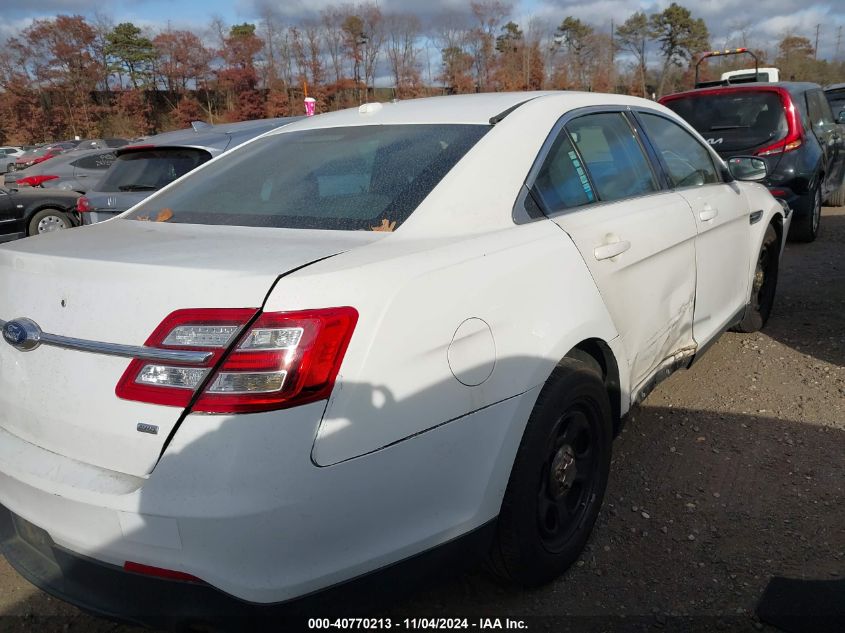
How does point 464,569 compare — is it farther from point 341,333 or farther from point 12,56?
point 12,56

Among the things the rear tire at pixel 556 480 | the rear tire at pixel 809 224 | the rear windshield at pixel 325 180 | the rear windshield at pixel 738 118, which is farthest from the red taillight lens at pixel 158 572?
the rear tire at pixel 809 224

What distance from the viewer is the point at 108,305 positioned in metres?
1.79

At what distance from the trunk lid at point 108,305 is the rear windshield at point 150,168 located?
431 cm

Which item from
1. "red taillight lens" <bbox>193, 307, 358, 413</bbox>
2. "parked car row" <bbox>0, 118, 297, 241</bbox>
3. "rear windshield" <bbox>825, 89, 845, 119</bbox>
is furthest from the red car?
"red taillight lens" <bbox>193, 307, 358, 413</bbox>

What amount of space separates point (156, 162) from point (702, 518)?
18.3ft

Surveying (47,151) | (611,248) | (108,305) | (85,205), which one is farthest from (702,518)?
(47,151)

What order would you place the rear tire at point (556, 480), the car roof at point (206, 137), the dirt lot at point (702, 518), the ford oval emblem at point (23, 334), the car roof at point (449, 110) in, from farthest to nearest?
the car roof at point (206, 137), the car roof at point (449, 110), the dirt lot at point (702, 518), the rear tire at point (556, 480), the ford oval emblem at point (23, 334)

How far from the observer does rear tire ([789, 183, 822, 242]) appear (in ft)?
25.2

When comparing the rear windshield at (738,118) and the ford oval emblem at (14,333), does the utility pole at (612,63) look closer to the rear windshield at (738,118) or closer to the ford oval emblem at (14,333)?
the rear windshield at (738,118)

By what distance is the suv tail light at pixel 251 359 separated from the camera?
1640mm

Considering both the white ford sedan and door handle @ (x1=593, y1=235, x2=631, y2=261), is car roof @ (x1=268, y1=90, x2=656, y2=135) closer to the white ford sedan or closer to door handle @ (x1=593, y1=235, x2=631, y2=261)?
the white ford sedan

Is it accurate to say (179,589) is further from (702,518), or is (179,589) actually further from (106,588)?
(702,518)

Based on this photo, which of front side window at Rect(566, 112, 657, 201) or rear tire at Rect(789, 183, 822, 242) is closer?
front side window at Rect(566, 112, 657, 201)

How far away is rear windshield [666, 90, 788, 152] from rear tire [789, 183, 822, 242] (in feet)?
2.77
